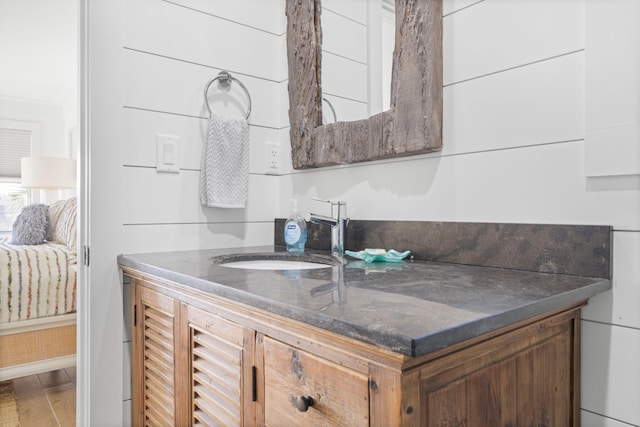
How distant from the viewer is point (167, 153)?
1.47 metres

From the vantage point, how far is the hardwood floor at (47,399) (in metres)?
2.01

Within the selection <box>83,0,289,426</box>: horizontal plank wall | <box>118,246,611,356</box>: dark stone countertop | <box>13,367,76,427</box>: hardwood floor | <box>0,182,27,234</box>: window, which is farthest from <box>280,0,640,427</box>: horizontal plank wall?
<box>0,182,27,234</box>: window

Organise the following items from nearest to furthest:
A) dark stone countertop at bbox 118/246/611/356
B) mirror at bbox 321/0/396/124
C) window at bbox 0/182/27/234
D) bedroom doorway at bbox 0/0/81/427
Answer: dark stone countertop at bbox 118/246/611/356 → mirror at bbox 321/0/396/124 → bedroom doorway at bbox 0/0/81/427 → window at bbox 0/182/27/234

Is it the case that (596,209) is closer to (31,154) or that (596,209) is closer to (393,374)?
(393,374)

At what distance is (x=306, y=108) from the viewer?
1.55m

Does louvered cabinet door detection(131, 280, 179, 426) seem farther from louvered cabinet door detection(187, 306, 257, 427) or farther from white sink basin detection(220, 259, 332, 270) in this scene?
white sink basin detection(220, 259, 332, 270)

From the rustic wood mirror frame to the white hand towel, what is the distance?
20cm

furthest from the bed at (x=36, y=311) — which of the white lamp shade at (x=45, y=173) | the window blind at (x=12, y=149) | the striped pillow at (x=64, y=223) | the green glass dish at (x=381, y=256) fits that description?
the window blind at (x=12, y=149)

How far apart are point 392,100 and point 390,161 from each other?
0.60ft

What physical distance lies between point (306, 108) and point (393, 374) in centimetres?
120

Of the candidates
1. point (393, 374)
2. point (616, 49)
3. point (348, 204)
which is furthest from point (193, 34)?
point (393, 374)

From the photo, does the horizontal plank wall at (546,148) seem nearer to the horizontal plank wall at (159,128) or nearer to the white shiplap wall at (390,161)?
the white shiplap wall at (390,161)

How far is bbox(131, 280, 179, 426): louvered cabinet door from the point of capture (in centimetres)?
111

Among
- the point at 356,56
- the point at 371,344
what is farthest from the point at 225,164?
the point at 371,344
